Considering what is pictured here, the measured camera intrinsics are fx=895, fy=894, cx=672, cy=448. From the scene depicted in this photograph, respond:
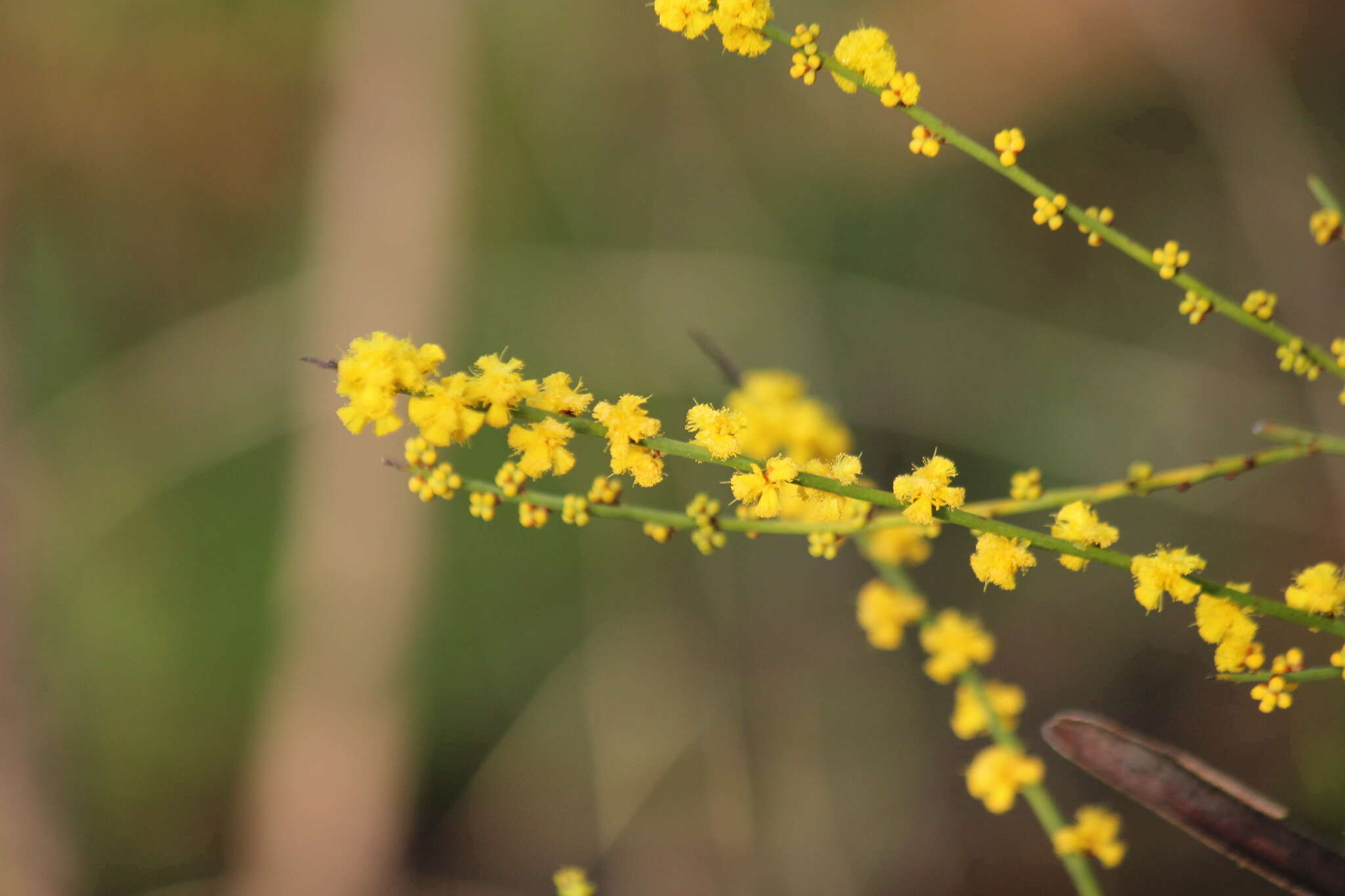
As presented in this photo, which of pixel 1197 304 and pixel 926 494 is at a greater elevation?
pixel 1197 304

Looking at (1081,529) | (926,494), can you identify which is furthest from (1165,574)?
(926,494)

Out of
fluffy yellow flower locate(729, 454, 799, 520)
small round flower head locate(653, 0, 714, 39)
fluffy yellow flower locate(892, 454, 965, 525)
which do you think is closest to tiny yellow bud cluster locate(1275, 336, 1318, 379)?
fluffy yellow flower locate(892, 454, 965, 525)

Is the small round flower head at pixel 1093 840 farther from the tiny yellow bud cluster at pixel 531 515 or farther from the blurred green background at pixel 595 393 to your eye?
the blurred green background at pixel 595 393

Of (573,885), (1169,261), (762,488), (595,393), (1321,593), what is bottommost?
(573,885)

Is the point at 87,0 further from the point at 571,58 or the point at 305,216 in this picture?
the point at 571,58

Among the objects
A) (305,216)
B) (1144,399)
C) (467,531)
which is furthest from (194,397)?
(1144,399)

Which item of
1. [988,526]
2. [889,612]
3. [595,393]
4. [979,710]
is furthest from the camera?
[595,393]

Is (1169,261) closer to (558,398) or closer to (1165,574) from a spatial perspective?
(1165,574)

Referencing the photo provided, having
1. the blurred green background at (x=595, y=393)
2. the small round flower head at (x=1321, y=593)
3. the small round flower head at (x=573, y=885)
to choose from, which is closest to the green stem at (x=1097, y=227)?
the small round flower head at (x=1321, y=593)
